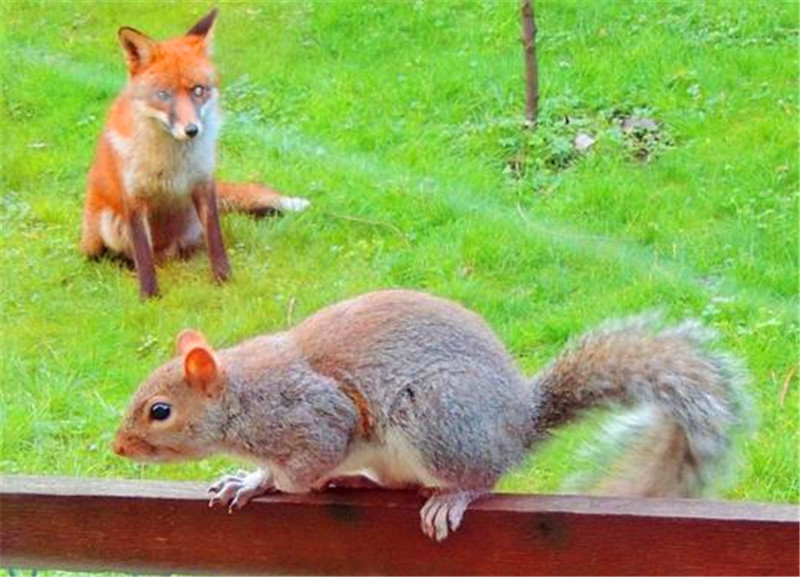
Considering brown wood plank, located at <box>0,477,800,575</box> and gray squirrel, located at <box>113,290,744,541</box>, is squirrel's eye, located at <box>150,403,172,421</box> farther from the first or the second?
brown wood plank, located at <box>0,477,800,575</box>

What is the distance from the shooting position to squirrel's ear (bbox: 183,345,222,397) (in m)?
1.24

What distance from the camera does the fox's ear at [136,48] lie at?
3.08 m

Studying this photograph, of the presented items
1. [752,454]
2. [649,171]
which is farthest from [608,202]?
[752,454]

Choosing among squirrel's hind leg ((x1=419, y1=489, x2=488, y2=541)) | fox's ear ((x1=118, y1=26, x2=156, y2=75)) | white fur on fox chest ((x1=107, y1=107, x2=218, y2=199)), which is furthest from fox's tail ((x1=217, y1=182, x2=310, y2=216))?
squirrel's hind leg ((x1=419, y1=489, x2=488, y2=541))

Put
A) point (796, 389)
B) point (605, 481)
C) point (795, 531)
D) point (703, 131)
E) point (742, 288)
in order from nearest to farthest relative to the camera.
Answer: point (795, 531), point (605, 481), point (796, 389), point (742, 288), point (703, 131)

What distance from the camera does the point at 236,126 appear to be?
3.75m

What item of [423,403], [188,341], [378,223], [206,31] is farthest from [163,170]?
[423,403]

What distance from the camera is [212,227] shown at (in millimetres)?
3145

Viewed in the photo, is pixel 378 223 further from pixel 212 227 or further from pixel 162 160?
pixel 162 160

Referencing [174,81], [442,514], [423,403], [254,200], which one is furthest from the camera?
[254,200]

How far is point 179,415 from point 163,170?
201cm

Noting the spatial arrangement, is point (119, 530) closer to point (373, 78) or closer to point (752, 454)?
point (752, 454)

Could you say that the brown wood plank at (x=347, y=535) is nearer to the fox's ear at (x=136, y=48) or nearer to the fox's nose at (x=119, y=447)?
the fox's nose at (x=119, y=447)

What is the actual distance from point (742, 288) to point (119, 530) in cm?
172
